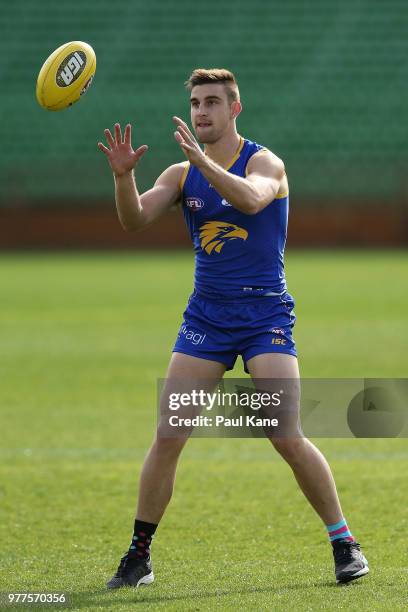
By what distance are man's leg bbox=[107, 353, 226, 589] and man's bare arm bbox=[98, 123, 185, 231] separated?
66 centimetres

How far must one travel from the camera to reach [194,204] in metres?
5.06

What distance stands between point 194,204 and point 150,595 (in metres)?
1.75

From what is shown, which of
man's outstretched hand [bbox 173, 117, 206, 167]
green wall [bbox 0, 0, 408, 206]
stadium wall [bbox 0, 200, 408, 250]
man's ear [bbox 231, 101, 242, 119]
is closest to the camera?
man's outstretched hand [bbox 173, 117, 206, 167]

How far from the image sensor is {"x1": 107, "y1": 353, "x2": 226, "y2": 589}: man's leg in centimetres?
489

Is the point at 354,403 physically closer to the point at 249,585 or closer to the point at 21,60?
the point at 249,585

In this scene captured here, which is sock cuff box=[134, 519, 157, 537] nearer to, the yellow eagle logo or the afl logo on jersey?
the yellow eagle logo

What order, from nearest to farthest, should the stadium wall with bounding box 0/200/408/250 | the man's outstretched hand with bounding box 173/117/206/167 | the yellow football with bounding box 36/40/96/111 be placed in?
the man's outstretched hand with bounding box 173/117/206/167 < the yellow football with bounding box 36/40/96/111 < the stadium wall with bounding box 0/200/408/250

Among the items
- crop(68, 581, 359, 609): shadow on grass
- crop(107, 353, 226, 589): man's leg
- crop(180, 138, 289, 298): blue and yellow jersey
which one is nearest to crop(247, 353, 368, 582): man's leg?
crop(68, 581, 359, 609): shadow on grass

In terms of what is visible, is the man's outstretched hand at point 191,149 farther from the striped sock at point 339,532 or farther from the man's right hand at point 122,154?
the striped sock at point 339,532

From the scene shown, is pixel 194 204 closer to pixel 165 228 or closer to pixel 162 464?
pixel 162 464

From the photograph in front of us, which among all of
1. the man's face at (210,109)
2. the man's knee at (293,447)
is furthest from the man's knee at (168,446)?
the man's face at (210,109)

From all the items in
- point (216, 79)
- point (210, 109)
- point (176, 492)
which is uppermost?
point (216, 79)

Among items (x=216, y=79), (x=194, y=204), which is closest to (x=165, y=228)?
(x=194, y=204)

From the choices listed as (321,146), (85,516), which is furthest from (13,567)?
(321,146)
